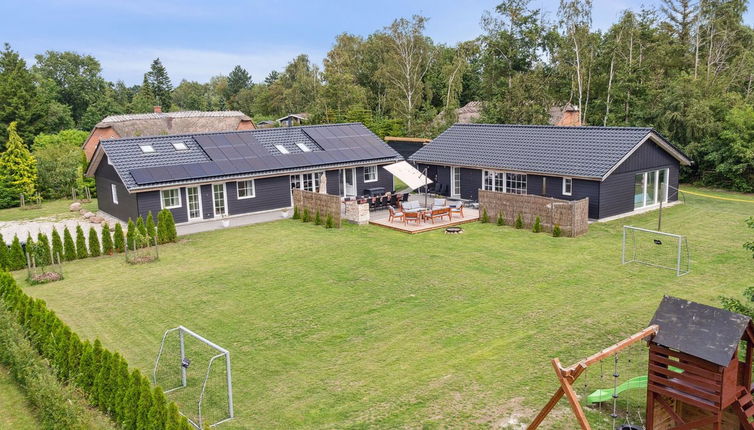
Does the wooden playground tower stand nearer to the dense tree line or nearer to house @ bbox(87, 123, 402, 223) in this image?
house @ bbox(87, 123, 402, 223)

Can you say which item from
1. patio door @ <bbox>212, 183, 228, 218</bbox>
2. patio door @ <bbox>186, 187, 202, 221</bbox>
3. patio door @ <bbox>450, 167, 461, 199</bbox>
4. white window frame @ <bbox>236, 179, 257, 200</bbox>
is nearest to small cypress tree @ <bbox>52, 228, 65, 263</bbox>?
patio door @ <bbox>186, 187, 202, 221</bbox>

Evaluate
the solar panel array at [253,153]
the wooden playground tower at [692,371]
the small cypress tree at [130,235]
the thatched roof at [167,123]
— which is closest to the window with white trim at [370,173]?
the solar panel array at [253,153]

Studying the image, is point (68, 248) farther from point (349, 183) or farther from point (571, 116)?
point (571, 116)

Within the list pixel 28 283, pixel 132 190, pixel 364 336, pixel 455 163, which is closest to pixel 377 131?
pixel 455 163

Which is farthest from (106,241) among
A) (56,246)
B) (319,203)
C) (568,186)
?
(568,186)

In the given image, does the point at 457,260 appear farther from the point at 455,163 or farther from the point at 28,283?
the point at 28,283

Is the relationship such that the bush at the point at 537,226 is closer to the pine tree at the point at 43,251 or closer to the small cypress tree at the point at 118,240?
the small cypress tree at the point at 118,240
